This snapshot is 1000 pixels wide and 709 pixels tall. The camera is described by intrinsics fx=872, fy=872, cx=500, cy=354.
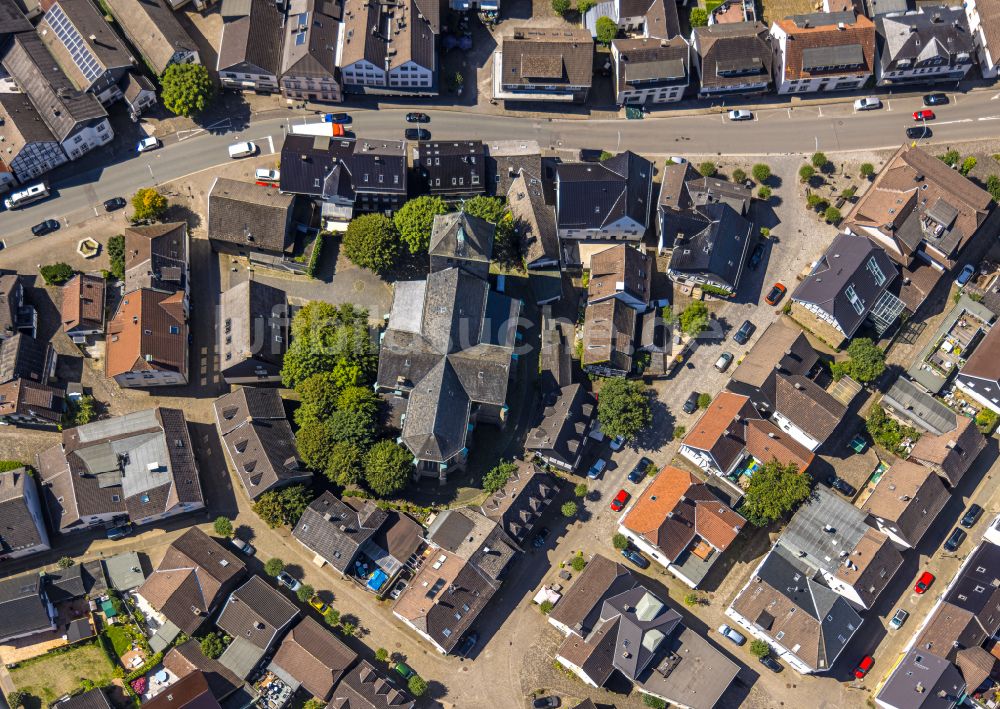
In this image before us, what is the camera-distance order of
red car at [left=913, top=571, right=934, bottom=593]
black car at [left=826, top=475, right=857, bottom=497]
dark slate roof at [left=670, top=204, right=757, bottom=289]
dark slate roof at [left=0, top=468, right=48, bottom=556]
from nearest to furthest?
dark slate roof at [left=0, top=468, right=48, bottom=556], red car at [left=913, top=571, right=934, bottom=593], black car at [left=826, top=475, right=857, bottom=497], dark slate roof at [left=670, top=204, right=757, bottom=289]

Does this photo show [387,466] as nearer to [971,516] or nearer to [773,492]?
[773,492]

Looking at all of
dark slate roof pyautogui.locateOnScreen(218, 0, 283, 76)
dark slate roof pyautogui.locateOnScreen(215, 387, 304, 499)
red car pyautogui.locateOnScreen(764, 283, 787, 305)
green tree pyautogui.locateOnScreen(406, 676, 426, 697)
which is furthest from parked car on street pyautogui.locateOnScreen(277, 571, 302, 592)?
red car pyautogui.locateOnScreen(764, 283, 787, 305)

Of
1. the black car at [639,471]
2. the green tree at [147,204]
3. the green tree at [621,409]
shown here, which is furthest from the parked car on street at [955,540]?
the green tree at [147,204]

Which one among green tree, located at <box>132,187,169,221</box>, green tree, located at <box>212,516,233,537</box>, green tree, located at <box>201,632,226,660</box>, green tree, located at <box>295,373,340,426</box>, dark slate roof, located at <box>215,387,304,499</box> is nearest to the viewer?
green tree, located at <box>201,632,226,660</box>

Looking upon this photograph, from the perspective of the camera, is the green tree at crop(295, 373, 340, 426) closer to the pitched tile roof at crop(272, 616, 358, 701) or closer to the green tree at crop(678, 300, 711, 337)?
the pitched tile roof at crop(272, 616, 358, 701)

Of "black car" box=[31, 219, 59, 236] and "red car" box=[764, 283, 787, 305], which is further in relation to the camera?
"black car" box=[31, 219, 59, 236]

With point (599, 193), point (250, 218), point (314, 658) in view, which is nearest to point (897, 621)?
point (599, 193)

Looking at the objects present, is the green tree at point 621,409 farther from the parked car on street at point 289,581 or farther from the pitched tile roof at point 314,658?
the parked car on street at point 289,581
